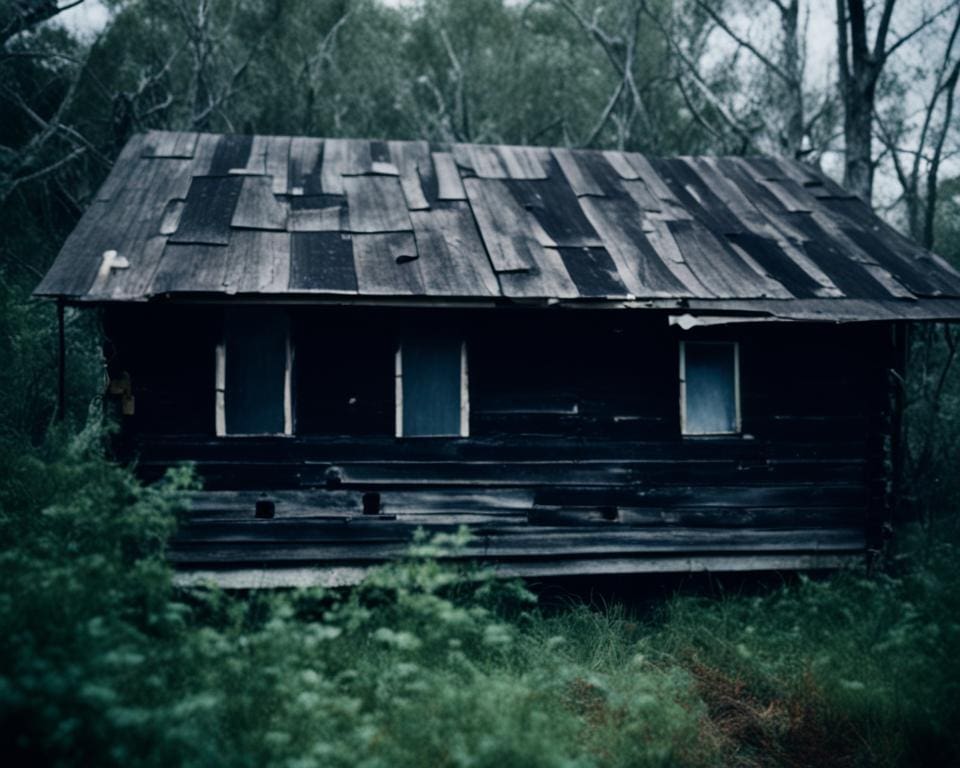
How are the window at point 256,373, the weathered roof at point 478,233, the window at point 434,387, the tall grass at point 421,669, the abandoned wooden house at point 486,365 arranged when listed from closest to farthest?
the tall grass at point 421,669 → the weathered roof at point 478,233 → the abandoned wooden house at point 486,365 → the window at point 256,373 → the window at point 434,387

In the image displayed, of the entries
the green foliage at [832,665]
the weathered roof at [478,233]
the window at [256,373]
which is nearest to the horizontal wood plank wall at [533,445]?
the window at [256,373]

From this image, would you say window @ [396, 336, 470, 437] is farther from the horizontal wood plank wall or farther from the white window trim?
the white window trim

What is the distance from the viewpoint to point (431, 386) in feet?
26.3

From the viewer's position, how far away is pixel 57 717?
3756mm

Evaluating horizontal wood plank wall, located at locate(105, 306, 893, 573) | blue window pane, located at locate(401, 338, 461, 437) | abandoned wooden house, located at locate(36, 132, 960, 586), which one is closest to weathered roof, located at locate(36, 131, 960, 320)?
abandoned wooden house, located at locate(36, 132, 960, 586)

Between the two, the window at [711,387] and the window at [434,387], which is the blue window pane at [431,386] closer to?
the window at [434,387]

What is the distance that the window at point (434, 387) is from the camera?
7.96m

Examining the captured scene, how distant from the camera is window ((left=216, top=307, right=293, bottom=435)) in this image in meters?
7.70

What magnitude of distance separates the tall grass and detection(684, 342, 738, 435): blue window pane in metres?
1.93

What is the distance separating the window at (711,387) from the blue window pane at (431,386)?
8.74 ft

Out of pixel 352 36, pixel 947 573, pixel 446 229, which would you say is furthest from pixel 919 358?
pixel 352 36

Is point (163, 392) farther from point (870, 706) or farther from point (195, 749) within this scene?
point (870, 706)

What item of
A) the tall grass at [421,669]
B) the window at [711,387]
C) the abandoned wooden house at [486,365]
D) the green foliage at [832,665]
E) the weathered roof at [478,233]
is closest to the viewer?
the tall grass at [421,669]

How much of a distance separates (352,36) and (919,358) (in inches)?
660
